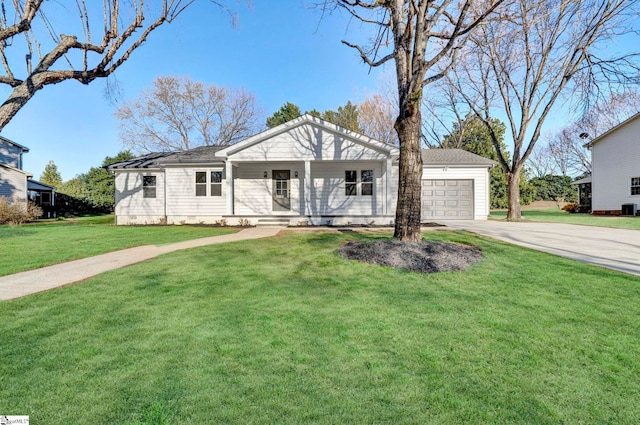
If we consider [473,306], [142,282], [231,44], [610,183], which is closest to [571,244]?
[473,306]

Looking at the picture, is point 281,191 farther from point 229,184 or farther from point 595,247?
point 595,247

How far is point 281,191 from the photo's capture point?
52.1 feet

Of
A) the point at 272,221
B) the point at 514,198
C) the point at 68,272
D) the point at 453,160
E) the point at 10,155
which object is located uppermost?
the point at 10,155

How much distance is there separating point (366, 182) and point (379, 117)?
17.8 metres

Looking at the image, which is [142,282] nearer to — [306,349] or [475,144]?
[306,349]

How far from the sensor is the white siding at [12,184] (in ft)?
65.9

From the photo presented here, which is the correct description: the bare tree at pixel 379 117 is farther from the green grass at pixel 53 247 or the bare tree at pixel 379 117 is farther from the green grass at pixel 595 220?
the green grass at pixel 53 247

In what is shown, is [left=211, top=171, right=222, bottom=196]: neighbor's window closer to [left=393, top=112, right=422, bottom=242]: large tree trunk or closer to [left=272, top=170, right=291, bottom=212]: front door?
[left=272, top=170, right=291, bottom=212]: front door

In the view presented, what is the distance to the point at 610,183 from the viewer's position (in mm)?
21953

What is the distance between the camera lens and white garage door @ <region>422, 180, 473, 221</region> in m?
16.8

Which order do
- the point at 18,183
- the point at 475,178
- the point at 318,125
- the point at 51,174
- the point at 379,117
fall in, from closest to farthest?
the point at 318,125
the point at 475,178
the point at 18,183
the point at 379,117
the point at 51,174

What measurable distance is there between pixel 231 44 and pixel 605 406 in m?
20.0

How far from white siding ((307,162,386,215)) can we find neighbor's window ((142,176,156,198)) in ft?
28.5

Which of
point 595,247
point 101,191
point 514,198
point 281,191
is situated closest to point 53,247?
point 281,191
